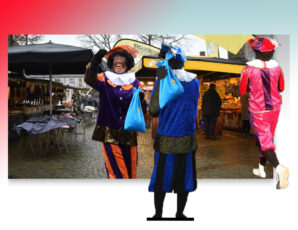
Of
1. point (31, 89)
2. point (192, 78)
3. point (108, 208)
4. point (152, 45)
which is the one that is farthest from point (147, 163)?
point (31, 89)

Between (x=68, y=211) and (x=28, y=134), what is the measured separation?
2.11m

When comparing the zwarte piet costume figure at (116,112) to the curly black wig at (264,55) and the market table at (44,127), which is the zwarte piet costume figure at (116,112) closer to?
the curly black wig at (264,55)

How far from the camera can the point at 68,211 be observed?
3195 mm

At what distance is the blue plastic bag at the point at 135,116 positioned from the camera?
2.75m

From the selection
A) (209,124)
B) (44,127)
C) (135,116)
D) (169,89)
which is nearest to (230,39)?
(169,89)

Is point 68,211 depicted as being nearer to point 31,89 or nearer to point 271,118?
point 271,118

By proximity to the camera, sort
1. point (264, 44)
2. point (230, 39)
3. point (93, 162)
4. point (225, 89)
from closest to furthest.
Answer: point (264, 44), point (230, 39), point (93, 162), point (225, 89)

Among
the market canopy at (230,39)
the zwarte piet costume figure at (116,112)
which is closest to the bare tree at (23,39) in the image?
the zwarte piet costume figure at (116,112)

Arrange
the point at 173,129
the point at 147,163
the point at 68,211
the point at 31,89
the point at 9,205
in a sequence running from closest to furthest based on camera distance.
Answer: the point at 173,129 → the point at 68,211 → the point at 9,205 → the point at 147,163 → the point at 31,89

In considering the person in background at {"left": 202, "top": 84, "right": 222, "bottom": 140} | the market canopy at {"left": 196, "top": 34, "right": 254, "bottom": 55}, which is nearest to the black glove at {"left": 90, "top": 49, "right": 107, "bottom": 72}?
the market canopy at {"left": 196, "top": 34, "right": 254, "bottom": 55}

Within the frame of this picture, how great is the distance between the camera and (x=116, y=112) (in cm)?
303

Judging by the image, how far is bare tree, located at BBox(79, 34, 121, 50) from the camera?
178 inches

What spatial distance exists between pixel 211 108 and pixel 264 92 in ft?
10.3

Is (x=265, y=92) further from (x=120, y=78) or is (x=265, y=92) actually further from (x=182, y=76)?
(x=120, y=78)
